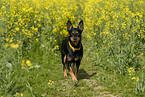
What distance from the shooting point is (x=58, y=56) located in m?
7.34

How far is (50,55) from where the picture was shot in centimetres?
712

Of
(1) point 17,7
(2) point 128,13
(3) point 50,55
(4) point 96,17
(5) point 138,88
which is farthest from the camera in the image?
(4) point 96,17

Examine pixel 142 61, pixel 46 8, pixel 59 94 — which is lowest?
pixel 59 94

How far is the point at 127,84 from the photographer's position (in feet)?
15.5

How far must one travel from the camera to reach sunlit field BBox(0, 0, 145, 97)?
441 centimetres

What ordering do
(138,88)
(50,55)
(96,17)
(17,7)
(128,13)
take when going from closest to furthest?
1. (138,88)
2. (128,13)
3. (50,55)
4. (17,7)
5. (96,17)

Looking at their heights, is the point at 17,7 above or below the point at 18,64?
above

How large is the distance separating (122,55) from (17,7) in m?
4.78

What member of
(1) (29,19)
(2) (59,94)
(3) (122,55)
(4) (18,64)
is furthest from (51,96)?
(1) (29,19)

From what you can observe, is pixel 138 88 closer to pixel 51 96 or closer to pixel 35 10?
pixel 51 96

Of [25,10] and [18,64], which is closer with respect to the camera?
[18,64]

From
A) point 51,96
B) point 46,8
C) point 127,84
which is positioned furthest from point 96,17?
point 51,96

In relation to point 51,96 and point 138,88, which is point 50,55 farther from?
point 138,88

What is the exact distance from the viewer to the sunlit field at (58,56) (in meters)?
4.41
